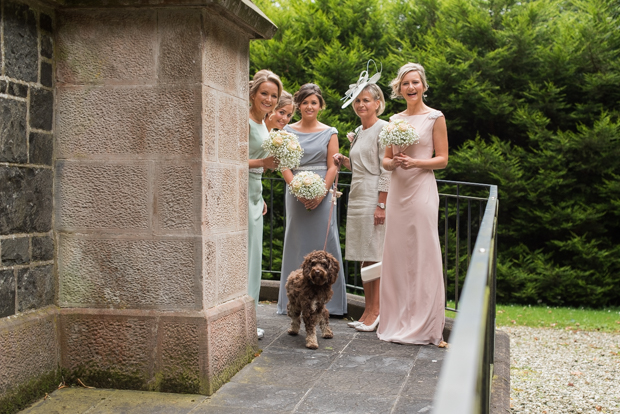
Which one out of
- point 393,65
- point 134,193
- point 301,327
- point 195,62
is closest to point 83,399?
point 134,193

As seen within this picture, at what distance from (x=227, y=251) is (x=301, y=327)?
173 centimetres

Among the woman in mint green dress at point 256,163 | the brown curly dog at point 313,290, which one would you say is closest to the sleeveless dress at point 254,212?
the woman in mint green dress at point 256,163

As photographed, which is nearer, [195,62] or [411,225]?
[195,62]

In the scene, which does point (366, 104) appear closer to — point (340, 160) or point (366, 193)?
point (340, 160)

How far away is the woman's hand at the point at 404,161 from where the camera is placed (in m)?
4.80

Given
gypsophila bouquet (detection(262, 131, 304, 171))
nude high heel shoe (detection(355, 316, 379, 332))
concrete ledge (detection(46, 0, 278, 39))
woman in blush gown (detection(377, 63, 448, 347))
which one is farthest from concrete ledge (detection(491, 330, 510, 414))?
concrete ledge (detection(46, 0, 278, 39))

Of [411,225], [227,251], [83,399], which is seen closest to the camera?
[83,399]

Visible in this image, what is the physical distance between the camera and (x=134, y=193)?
3.51 meters

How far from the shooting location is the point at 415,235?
16.1 feet

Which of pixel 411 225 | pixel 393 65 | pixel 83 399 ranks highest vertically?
pixel 393 65

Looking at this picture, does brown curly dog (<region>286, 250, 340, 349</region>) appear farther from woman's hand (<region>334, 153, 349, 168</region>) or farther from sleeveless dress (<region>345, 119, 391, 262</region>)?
woman's hand (<region>334, 153, 349, 168</region>)

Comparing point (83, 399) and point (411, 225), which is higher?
point (411, 225)

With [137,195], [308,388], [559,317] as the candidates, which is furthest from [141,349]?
[559,317]

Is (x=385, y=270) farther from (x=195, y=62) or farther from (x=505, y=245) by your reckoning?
(x=505, y=245)
